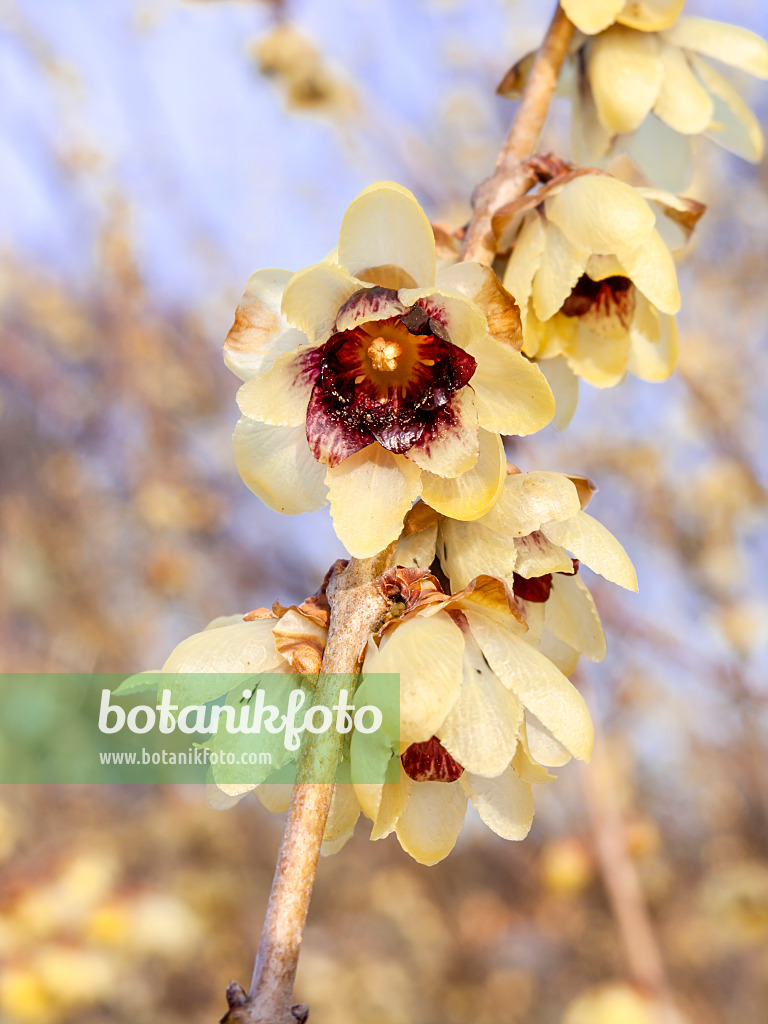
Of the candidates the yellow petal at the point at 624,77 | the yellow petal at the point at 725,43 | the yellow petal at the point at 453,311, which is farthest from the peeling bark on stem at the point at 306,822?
the yellow petal at the point at 725,43

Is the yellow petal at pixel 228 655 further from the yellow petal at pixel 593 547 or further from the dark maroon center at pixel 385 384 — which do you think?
the yellow petal at pixel 593 547

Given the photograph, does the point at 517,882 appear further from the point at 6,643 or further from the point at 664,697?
the point at 6,643

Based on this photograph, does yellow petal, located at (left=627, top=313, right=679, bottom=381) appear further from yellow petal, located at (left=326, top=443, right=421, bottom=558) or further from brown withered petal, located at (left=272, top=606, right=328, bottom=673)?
brown withered petal, located at (left=272, top=606, right=328, bottom=673)

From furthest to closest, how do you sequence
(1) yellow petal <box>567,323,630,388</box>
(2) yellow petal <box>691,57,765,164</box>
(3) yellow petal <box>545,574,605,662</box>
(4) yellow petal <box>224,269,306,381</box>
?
(2) yellow petal <box>691,57,765,164</box> < (1) yellow petal <box>567,323,630,388</box> < (3) yellow petal <box>545,574,605,662</box> < (4) yellow petal <box>224,269,306,381</box>

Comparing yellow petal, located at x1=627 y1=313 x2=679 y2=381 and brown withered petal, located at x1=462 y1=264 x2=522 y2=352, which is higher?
yellow petal, located at x1=627 y1=313 x2=679 y2=381

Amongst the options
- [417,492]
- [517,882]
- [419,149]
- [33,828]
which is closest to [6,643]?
[33,828]

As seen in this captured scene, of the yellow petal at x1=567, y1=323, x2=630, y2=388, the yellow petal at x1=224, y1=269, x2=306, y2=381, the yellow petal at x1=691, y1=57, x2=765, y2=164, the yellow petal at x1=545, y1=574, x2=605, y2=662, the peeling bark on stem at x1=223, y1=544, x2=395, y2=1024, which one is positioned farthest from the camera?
the yellow petal at x1=691, y1=57, x2=765, y2=164

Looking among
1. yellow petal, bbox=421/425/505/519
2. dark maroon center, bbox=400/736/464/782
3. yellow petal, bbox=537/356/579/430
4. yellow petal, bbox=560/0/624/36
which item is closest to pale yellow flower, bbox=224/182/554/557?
yellow petal, bbox=421/425/505/519
